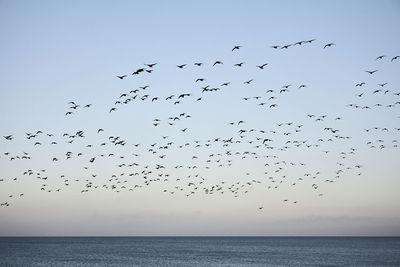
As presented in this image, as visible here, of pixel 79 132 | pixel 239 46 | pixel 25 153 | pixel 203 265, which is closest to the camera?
pixel 239 46

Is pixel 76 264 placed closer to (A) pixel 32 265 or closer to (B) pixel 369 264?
(A) pixel 32 265

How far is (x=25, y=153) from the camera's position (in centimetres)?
5644

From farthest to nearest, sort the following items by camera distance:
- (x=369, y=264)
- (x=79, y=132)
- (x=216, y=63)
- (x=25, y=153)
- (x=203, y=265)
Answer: (x=369, y=264) → (x=203, y=265) → (x=25, y=153) → (x=79, y=132) → (x=216, y=63)

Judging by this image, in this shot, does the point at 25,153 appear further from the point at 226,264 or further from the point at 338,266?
the point at 338,266

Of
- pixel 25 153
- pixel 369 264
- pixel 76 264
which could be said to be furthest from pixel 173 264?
pixel 25 153

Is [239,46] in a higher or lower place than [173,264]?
higher

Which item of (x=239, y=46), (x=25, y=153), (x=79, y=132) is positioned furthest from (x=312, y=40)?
(x=25, y=153)

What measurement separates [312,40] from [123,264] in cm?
9726

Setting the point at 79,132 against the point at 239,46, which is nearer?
the point at 239,46

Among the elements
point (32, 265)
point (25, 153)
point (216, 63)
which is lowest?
point (32, 265)

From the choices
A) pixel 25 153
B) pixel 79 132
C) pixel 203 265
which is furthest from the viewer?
pixel 203 265

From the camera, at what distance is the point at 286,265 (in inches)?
4906

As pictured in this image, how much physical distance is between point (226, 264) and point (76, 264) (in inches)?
1401

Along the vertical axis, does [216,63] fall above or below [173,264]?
above
